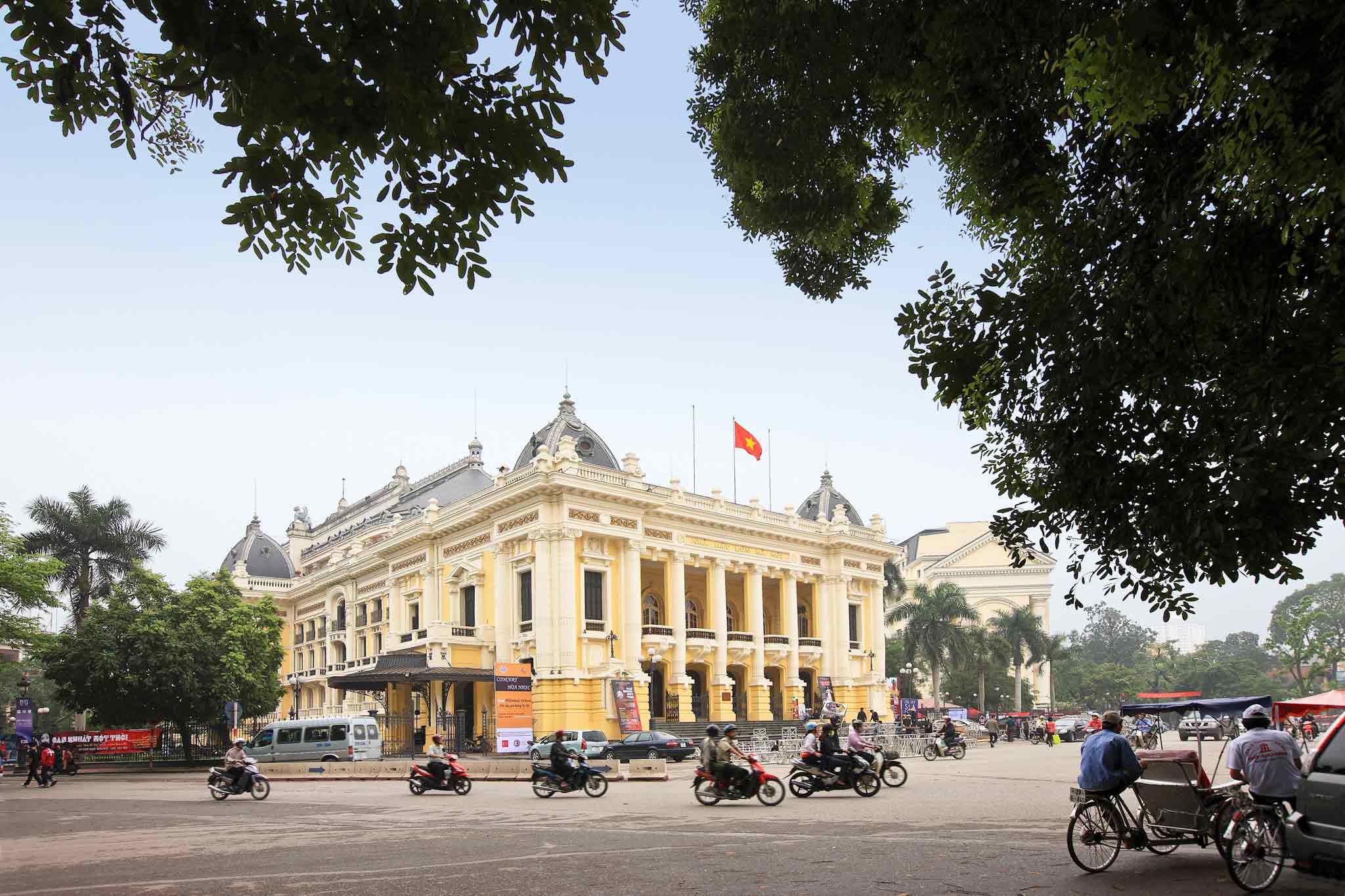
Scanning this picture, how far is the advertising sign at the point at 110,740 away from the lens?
45.4 meters

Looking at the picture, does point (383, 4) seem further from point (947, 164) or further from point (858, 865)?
point (858, 865)

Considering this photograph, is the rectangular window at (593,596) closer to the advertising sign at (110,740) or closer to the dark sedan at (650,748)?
the dark sedan at (650,748)

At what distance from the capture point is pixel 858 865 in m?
10.6

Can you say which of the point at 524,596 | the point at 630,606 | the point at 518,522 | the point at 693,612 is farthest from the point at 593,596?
the point at 693,612

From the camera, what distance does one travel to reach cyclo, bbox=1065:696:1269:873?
32.3 ft

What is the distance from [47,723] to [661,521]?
5740 cm

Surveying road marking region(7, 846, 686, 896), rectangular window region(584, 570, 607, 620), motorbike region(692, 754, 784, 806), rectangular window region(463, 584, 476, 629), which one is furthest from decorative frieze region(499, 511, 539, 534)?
road marking region(7, 846, 686, 896)

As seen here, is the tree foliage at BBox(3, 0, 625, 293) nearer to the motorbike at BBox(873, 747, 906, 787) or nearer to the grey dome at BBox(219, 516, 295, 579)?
the motorbike at BBox(873, 747, 906, 787)

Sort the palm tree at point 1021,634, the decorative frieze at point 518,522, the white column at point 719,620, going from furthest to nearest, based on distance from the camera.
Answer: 1. the palm tree at point 1021,634
2. the white column at point 719,620
3. the decorative frieze at point 518,522

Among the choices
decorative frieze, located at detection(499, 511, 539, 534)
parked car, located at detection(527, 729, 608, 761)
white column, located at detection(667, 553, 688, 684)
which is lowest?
parked car, located at detection(527, 729, 608, 761)

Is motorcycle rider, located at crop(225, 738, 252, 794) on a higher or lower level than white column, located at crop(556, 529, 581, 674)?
lower

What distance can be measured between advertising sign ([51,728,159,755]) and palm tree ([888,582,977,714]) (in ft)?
139

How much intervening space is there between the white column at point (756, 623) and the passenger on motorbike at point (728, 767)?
3266cm

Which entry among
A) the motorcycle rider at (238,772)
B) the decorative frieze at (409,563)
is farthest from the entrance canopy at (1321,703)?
the decorative frieze at (409,563)
